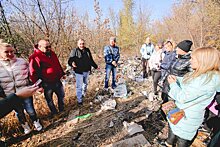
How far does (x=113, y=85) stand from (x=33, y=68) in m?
2.74

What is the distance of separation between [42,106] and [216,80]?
3.51 metres

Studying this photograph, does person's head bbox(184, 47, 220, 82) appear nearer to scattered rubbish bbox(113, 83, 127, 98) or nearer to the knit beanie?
the knit beanie

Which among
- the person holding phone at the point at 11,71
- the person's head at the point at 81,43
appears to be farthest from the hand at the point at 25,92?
the person's head at the point at 81,43

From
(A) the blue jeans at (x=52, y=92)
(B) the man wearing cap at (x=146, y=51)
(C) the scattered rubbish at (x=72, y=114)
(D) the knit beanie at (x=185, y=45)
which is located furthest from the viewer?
(B) the man wearing cap at (x=146, y=51)

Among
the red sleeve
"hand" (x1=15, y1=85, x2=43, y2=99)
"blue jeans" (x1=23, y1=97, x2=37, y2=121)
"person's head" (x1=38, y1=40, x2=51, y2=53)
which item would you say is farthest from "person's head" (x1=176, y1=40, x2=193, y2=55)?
"blue jeans" (x1=23, y1=97, x2=37, y2=121)

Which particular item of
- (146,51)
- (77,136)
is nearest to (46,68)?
(77,136)

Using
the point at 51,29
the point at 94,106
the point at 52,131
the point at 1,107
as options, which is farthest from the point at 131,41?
the point at 1,107

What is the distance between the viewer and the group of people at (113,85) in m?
1.39

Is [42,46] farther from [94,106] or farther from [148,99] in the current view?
[148,99]

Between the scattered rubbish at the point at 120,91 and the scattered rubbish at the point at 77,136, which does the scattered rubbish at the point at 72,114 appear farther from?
the scattered rubbish at the point at 120,91

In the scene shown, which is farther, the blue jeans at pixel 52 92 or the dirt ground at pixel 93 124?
the blue jeans at pixel 52 92

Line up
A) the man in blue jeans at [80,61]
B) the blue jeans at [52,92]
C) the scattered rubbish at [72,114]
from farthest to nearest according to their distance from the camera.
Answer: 1. the man in blue jeans at [80,61]
2. the scattered rubbish at [72,114]
3. the blue jeans at [52,92]

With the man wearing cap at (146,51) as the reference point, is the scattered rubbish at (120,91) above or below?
below

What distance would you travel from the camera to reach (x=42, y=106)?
138 inches
